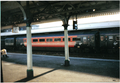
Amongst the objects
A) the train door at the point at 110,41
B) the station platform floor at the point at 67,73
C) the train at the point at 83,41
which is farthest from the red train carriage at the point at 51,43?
the station platform floor at the point at 67,73

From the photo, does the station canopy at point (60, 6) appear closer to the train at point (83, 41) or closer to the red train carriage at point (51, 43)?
the train at point (83, 41)

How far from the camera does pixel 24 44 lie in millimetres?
23094

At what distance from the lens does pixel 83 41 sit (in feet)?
51.4

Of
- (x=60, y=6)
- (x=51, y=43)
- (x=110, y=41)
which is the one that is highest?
(x=60, y=6)

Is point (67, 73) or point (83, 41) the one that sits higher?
point (83, 41)

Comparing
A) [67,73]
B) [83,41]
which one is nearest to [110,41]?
[83,41]

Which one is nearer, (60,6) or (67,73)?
(67,73)

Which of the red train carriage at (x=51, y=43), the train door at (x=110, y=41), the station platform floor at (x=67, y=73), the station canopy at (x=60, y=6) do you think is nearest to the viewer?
the station platform floor at (x=67, y=73)

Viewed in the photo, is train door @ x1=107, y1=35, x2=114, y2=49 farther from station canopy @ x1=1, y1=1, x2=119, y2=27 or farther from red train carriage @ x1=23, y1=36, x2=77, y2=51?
station canopy @ x1=1, y1=1, x2=119, y2=27

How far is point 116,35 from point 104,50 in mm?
2338

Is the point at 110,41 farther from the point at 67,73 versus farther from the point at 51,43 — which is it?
the point at 67,73

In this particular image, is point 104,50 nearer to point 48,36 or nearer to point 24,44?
point 48,36

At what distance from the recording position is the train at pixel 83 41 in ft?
46.1

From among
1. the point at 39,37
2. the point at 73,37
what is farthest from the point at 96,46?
the point at 39,37
